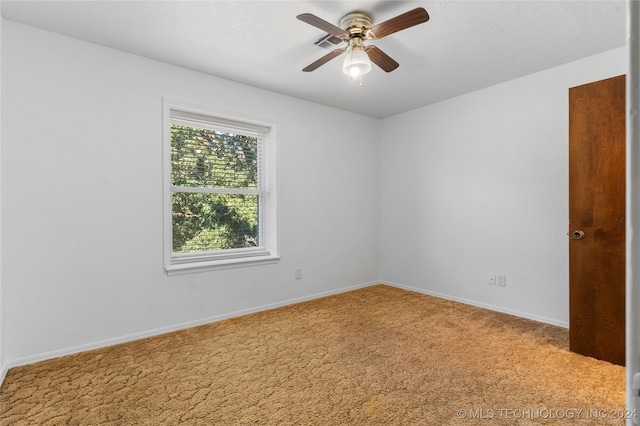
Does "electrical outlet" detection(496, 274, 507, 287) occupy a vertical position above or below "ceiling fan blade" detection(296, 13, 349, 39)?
below

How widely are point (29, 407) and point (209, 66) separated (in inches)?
112

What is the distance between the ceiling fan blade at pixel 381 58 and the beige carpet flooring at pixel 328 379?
223 centimetres

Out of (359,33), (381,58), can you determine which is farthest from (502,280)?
(359,33)

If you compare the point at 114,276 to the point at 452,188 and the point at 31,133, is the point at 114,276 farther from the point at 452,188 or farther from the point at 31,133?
the point at 452,188

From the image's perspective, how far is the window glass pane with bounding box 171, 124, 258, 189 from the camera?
3.33 metres

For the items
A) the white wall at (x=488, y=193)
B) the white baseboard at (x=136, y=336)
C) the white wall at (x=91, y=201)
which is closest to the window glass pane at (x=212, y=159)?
the white wall at (x=91, y=201)

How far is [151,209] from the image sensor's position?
3.05 m

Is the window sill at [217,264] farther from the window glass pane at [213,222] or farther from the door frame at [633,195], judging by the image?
the door frame at [633,195]

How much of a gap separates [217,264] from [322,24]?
2.36m

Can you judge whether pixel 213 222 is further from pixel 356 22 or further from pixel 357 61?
pixel 356 22

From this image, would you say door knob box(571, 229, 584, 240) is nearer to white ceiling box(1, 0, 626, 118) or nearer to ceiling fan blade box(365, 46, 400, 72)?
white ceiling box(1, 0, 626, 118)

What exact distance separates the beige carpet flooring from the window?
75 cm

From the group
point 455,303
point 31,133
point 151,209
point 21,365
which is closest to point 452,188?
point 455,303

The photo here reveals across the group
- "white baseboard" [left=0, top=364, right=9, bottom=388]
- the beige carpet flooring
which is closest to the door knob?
the beige carpet flooring
